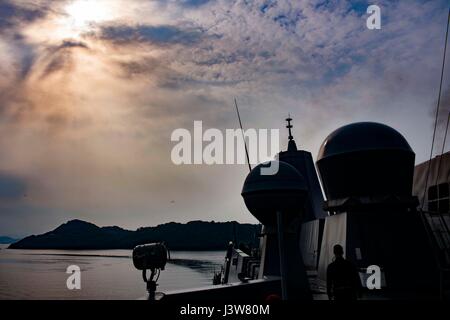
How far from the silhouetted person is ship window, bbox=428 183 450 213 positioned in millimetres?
14446

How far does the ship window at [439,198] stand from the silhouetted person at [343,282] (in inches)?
569

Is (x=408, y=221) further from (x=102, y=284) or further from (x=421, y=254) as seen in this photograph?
(x=102, y=284)

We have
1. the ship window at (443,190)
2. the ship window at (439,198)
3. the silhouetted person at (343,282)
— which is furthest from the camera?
the ship window at (443,190)

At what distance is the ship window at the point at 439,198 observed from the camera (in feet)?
68.2

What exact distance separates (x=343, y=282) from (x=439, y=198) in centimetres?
1567

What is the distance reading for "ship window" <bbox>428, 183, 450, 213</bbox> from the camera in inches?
819

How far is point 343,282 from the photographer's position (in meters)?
8.91

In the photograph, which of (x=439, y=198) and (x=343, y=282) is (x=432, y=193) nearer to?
(x=439, y=198)

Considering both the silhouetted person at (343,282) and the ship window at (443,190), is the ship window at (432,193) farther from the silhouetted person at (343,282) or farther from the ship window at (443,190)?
the silhouetted person at (343,282)

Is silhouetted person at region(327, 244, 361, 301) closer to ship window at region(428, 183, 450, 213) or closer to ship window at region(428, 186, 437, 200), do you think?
ship window at region(428, 183, 450, 213)

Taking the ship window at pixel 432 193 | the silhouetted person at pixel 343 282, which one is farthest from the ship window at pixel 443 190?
the silhouetted person at pixel 343 282

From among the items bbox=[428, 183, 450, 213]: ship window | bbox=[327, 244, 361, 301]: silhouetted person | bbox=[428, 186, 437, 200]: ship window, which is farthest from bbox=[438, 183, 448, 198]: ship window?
bbox=[327, 244, 361, 301]: silhouetted person
